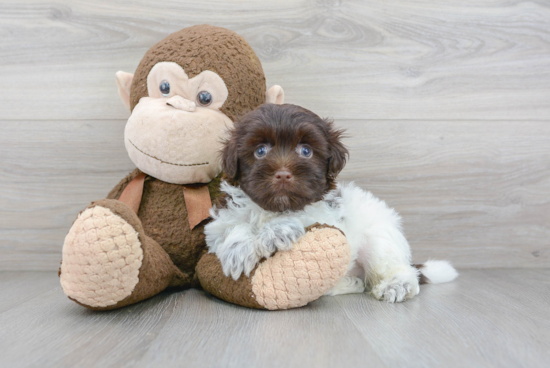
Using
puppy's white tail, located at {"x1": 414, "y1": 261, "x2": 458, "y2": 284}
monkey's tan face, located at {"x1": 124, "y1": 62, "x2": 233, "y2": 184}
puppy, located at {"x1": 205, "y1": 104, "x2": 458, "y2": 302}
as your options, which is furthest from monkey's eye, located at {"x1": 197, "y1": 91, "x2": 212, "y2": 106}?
puppy's white tail, located at {"x1": 414, "y1": 261, "x2": 458, "y2": 284}

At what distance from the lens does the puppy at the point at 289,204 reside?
1.15 m

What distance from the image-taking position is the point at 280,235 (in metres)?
1.14

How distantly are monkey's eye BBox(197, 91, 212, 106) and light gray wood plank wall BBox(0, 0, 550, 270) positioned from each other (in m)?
0.50

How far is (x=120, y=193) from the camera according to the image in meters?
1.47

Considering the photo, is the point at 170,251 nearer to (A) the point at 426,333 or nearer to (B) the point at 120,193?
(B) the point at 120,193

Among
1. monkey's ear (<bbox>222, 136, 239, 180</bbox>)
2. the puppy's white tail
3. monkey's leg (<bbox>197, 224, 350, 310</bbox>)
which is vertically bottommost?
the puppy's white tail

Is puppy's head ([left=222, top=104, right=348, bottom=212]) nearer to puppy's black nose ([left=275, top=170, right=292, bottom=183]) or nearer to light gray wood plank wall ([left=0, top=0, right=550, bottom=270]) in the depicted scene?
puppy's black nose ([left=275, top=170, right=292, bottom=183])

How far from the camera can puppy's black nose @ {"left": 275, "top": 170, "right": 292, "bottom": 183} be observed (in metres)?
1.13

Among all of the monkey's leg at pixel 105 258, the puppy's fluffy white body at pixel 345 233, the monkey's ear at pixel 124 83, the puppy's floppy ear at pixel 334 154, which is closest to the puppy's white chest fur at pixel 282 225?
the puppy's fluffy white body at pixel 345 233

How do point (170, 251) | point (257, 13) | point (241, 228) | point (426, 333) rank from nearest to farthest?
1. point (426, 333)
2. point (241, 228)
3. point (170, 251)
4. point (257, 13)

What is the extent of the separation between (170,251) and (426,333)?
81 cm

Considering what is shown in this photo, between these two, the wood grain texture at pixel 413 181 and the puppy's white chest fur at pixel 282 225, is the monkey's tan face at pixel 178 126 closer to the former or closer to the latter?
the puppy's white chest fur at pixel 282 225

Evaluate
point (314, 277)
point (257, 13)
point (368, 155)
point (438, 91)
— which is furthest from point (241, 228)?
point (438, 91)

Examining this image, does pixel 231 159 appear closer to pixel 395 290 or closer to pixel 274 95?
pixel 274 95
